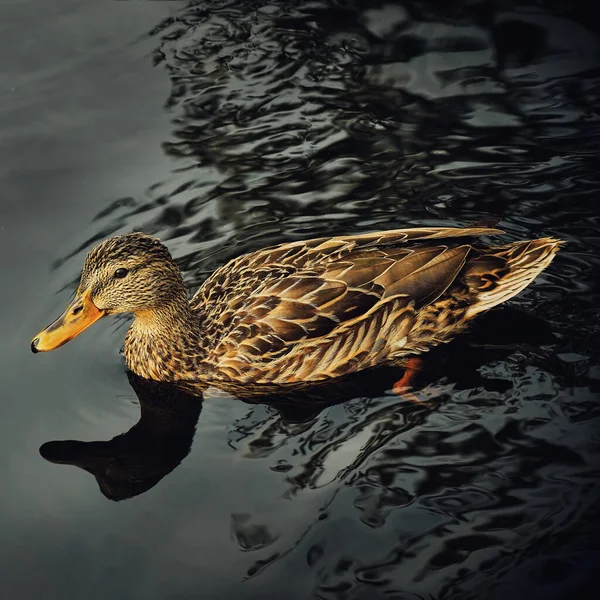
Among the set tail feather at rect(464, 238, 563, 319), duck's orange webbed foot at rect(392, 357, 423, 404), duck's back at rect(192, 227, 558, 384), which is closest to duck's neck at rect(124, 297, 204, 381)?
duck's back at rect(192, 227, 558, 384)

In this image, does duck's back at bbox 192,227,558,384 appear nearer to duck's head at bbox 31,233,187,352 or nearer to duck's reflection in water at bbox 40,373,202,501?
→ duck's head at bbox 31,233,187,352

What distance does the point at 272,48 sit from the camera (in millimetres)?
9984

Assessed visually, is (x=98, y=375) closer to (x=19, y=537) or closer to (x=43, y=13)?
(x=19, y=537)

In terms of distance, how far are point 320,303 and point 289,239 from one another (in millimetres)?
1273

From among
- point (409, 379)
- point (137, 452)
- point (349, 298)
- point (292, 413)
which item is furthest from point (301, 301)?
point (137, 452)

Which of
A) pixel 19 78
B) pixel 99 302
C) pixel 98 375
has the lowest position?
pixel 98 375

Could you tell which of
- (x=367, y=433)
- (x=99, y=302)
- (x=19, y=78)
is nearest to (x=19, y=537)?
(x=99, y=302)

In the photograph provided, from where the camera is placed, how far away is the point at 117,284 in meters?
6.96

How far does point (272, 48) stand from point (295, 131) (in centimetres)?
130

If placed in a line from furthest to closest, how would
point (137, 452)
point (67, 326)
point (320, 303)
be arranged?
point (320, 303)
point (67, 326)
point (137, 452)

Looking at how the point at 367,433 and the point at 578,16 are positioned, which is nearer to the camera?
the point at 367,433

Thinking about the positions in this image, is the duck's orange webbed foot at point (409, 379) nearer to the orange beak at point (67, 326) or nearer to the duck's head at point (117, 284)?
the duck's head at point (117, 284)

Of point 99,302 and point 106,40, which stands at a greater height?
point 106,40

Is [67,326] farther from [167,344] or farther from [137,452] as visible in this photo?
[137,452]
